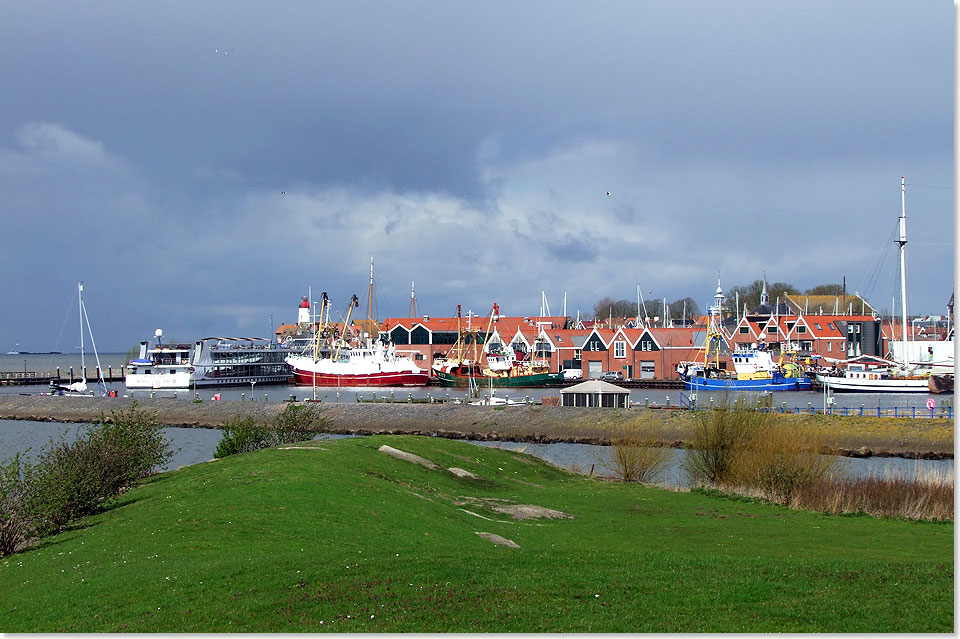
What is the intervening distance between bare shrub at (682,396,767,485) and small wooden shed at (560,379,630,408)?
31779 mm

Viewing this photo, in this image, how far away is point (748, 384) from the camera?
96.9 meters

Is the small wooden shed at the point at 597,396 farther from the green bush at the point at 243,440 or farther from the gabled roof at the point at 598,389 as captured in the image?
the green bush at the point at 243,440

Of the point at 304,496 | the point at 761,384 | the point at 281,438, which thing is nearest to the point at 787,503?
the point at 304,496

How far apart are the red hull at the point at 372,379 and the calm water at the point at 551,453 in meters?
49.6

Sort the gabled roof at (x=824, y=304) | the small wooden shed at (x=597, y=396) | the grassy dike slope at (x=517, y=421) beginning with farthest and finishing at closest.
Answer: the gabled roof at (x=824, y=304), the small wooden shed at (x=597, y=396), the grassy dike slope at (x=517, y=421)

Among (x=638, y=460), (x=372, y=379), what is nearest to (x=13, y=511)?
(x=638, y=460)

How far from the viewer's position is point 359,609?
12.2 meters

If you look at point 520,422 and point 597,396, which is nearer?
point 520,422

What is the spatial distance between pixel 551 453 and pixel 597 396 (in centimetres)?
1540

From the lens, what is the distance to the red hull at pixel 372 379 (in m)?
122

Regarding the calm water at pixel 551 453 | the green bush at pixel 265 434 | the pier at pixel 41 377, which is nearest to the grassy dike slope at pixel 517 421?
the calm water at pixel 551 453

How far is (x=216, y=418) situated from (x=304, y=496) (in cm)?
5867

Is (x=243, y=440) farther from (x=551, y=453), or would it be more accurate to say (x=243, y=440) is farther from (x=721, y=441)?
(x=551, y=453)

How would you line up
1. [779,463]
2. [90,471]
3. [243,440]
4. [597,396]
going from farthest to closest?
[597,396], [243,440], [779,463], [90,471]
